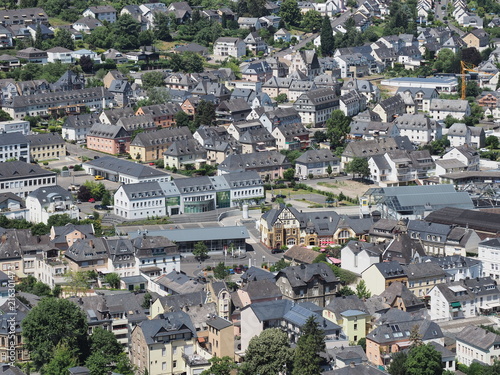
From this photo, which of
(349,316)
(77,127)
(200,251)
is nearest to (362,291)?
(349,316)

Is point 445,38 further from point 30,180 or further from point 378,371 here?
point 378,371

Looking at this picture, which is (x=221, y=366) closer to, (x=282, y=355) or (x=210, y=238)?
(x=282, y=355)

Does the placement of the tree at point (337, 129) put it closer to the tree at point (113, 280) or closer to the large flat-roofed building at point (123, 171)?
the large flat-roofed building at point (123, 171)

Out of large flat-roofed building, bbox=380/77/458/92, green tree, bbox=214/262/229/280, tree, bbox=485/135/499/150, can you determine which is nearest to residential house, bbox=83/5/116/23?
large flat-roofed building, bbox=380/77/458/92

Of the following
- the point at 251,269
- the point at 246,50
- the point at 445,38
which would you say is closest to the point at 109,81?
the point at 246,50

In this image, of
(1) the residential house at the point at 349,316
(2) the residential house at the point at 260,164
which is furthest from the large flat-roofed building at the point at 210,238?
(2) the residential house at the point at 260,164
